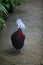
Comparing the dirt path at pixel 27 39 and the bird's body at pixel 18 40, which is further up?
the bird's body at pixel 18 40

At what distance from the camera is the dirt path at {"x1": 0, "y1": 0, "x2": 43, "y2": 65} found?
199 inches

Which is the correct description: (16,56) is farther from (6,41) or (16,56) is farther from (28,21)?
(28,21)

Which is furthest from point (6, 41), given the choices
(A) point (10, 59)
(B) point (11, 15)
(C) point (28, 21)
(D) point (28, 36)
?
(B) point (11, 15)

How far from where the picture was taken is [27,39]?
20.2 ft

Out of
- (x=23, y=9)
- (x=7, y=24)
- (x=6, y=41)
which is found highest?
(x=6, y=41)

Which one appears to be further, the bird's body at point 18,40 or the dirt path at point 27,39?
the bird's body at point 18,40

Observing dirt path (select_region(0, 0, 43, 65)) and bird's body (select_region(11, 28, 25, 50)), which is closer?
dirt path (select_region(0, 0, 43, 65))

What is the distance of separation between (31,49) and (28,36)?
83 cm

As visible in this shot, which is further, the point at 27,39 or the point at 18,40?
the point at 27,39

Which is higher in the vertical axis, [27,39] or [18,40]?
[18,40]

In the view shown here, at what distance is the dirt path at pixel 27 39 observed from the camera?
505 centimetres

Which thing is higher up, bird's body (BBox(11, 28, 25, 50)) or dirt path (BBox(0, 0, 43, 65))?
bird's body (BBox(11, 28, 25, 50))

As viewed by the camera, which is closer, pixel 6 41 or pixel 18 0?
pixel 6 41

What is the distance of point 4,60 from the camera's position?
5055mm
